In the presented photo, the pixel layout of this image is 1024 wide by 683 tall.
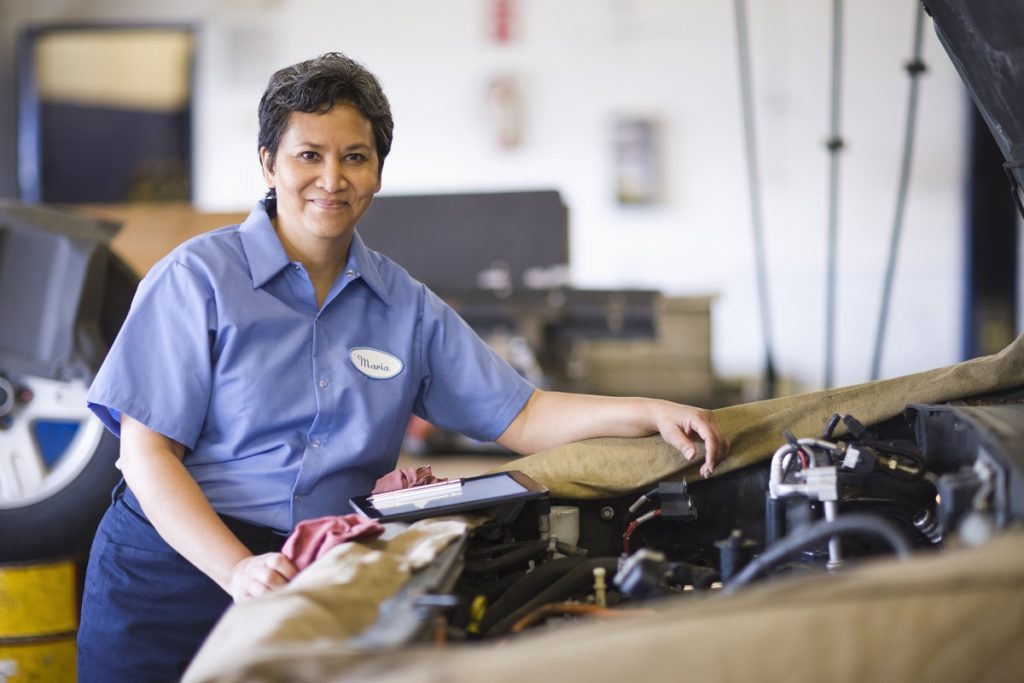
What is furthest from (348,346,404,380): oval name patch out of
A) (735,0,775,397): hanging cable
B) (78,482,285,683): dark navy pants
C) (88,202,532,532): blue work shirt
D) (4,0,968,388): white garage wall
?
(4,0,968,388): white garage wall

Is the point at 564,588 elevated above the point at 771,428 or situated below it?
below

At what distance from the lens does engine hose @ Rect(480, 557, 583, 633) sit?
1.24m

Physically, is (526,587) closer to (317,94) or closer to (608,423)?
(608,423)

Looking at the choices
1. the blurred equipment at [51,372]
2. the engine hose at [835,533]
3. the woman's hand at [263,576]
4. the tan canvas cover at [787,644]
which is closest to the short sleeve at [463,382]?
the woman's hand at [263,576]

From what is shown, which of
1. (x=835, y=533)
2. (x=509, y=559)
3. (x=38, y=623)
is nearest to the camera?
(x=835, y=533)

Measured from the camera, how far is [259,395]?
1.48 metres

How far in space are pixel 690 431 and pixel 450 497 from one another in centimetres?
38

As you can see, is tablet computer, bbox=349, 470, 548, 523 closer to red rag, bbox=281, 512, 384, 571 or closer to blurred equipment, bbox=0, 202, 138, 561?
red rag, bbox=281, 512, 384, 571

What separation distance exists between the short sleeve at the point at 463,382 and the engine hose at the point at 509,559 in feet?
1.21

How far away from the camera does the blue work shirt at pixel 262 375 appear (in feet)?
4.75

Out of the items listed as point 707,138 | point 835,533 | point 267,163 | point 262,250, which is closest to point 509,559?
point 835,533

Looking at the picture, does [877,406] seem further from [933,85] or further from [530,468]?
[933,85]

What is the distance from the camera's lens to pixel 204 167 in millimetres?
6969

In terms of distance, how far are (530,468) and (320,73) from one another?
0.63 metres
